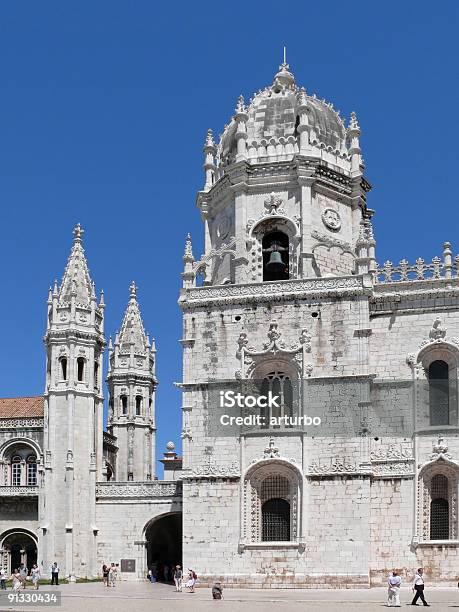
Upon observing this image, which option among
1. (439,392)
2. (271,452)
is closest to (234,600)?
(271,452)

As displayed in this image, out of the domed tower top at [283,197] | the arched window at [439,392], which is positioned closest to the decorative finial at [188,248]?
→ the domed tower top at [283,197]

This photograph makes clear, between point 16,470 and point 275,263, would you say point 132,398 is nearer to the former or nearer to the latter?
point 16,470

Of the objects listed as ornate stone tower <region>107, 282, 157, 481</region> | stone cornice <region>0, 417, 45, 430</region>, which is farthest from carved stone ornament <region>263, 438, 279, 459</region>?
ornate stone tower <region>107, 282, 157, 481</region>

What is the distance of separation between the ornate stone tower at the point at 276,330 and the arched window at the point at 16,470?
15.6 metres

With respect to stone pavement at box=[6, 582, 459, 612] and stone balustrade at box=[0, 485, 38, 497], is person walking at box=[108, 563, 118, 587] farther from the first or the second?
stone balustrade at box=[0, 485, 38, 497]

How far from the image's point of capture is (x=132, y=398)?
200ft

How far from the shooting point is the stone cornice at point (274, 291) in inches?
1668

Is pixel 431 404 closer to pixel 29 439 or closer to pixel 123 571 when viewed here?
pixel 123 571

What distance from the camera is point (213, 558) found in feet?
136

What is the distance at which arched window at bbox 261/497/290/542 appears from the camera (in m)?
41.4

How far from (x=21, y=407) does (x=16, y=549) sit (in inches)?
316

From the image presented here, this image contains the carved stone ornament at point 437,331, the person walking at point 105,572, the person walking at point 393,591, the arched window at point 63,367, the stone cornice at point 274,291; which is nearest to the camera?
the person walking at point 393,591

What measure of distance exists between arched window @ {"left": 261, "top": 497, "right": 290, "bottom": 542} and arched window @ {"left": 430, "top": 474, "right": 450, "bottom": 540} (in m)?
5.87

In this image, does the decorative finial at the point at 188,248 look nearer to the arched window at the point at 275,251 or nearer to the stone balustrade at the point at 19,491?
the arched window at the point at 275,251
